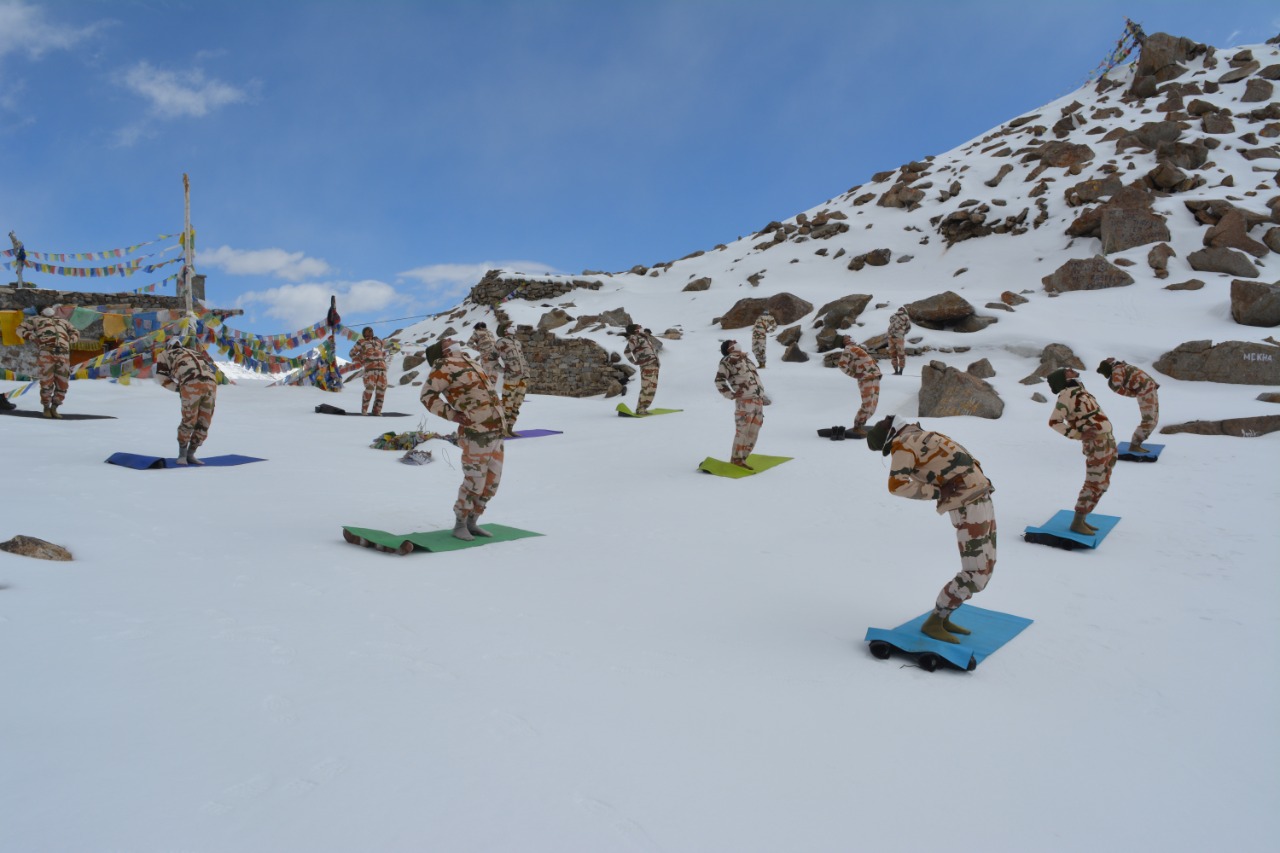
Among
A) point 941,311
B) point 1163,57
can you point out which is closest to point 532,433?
point 941,311

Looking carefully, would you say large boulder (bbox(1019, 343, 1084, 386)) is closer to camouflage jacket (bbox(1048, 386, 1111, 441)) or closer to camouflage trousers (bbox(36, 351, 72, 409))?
camouflage jacket (bbox(1048, 386, 1111, 441))

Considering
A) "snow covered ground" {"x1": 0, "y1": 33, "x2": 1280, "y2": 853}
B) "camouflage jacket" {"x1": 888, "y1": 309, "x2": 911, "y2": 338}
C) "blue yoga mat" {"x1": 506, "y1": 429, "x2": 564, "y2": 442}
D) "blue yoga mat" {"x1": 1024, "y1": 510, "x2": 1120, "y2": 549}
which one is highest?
"camouflage jacket" {"x1": 888, "y1": 309, "x2": 911, "y2": 338}

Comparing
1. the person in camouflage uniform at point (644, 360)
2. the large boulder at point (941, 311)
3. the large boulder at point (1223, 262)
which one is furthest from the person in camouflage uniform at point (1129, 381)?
the large boulder at point (1223, 262)

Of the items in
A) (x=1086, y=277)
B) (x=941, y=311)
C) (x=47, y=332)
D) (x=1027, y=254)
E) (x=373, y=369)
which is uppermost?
(x=1027, y=254)

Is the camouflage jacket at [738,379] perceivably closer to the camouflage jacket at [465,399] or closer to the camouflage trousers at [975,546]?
the camouflage jacket at [465,399]

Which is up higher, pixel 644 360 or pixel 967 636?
pixel 644 360

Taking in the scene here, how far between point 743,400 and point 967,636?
6001 millimetres

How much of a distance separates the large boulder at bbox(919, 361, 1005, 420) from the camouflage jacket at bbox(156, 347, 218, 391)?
37.8ft

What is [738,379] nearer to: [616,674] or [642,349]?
[642,349]

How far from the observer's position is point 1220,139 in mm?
32625

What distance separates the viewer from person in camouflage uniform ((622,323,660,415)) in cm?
1496

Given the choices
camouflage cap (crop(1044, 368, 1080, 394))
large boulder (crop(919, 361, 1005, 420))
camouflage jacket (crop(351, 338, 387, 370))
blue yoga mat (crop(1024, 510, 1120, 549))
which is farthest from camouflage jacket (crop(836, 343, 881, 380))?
camouflage jacket (crop(351, 338, 387, 370))

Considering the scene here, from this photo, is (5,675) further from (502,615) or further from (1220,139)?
(1220,139)

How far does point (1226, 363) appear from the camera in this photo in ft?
48.3
